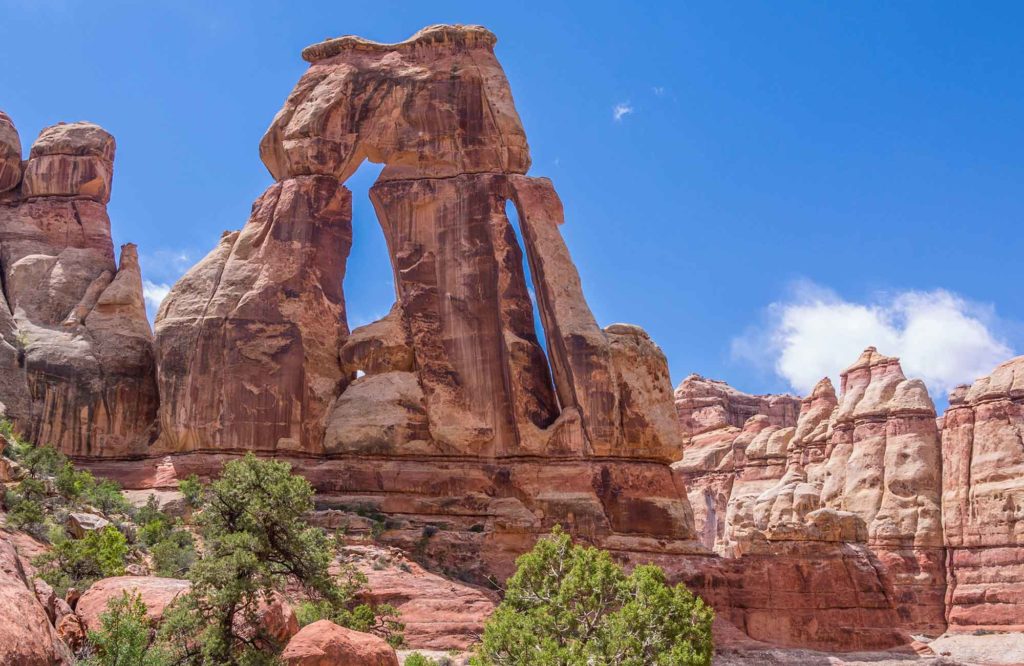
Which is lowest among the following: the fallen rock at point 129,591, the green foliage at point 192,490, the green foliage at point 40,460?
the fallen rock at point 129,591

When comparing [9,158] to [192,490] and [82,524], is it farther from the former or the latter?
[82,524]

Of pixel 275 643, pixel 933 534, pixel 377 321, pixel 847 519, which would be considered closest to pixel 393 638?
pixel 275 643

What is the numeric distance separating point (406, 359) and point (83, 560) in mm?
19705

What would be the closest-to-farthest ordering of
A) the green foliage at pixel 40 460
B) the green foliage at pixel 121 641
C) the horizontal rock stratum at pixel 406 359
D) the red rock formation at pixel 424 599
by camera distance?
1. the green foliage at pixel 121 641
2. the red rock formation at pixel 424 599
3. the green foliage at pixel 40 460
4. the horizontal rock stratum at pixel 406 359

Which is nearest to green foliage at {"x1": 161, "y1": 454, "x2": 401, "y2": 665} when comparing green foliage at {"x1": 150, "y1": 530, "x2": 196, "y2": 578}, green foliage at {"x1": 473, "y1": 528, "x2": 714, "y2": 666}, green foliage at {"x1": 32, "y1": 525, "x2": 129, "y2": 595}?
green foliage at {"x1": 32, "y1": 525, "x2": 129, "y2": 595}

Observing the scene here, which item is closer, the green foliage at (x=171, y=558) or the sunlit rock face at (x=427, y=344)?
the green foliage at (x=171, y=558)

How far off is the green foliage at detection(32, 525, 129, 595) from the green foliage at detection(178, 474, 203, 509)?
8.78 meters

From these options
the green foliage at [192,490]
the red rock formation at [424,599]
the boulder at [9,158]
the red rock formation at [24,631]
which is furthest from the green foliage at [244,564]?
the boulder at [9,158]

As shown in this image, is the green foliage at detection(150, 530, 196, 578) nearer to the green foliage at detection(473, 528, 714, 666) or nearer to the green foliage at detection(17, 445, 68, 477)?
the green foliage at detection(17, 445, 68, 477)

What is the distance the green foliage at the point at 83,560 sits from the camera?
88.4ft

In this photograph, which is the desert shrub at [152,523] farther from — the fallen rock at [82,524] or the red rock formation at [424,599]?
the red rock formation at [424,599]

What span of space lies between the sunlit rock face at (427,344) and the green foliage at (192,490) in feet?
12.3

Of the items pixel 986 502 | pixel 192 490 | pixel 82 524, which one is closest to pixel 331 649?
pixel 82 524

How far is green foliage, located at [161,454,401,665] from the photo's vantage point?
2344cm
